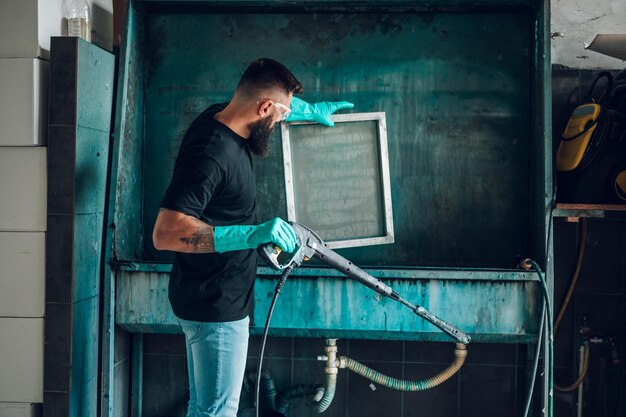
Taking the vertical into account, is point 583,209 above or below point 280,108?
below

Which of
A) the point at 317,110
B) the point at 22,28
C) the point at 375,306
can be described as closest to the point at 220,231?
the point at 375,306

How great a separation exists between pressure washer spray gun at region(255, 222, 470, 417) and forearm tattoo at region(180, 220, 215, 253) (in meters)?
0.16

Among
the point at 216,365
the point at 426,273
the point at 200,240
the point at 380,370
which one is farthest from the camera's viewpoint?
the point at 380,370

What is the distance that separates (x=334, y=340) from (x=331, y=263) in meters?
0.65

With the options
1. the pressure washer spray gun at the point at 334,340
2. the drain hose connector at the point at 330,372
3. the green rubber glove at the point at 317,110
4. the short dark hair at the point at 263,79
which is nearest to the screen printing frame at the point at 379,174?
the green rubber glove at the point at 317,110

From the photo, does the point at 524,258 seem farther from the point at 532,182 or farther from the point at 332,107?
the point at 332,107

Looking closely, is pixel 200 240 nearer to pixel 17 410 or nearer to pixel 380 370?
pixel 17 410

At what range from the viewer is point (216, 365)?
7.39ft

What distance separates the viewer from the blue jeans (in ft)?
7.41

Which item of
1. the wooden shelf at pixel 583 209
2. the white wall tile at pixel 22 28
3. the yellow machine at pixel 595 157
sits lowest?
the wooden shelf at pixel 583 209

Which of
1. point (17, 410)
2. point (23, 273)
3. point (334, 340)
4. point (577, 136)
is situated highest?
point (577, 136)

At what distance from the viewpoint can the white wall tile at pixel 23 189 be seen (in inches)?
109

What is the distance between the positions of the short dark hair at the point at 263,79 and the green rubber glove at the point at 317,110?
544mm

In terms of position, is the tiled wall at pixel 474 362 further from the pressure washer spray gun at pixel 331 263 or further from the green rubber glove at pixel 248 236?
the green rubber glove at pixel 248 236
